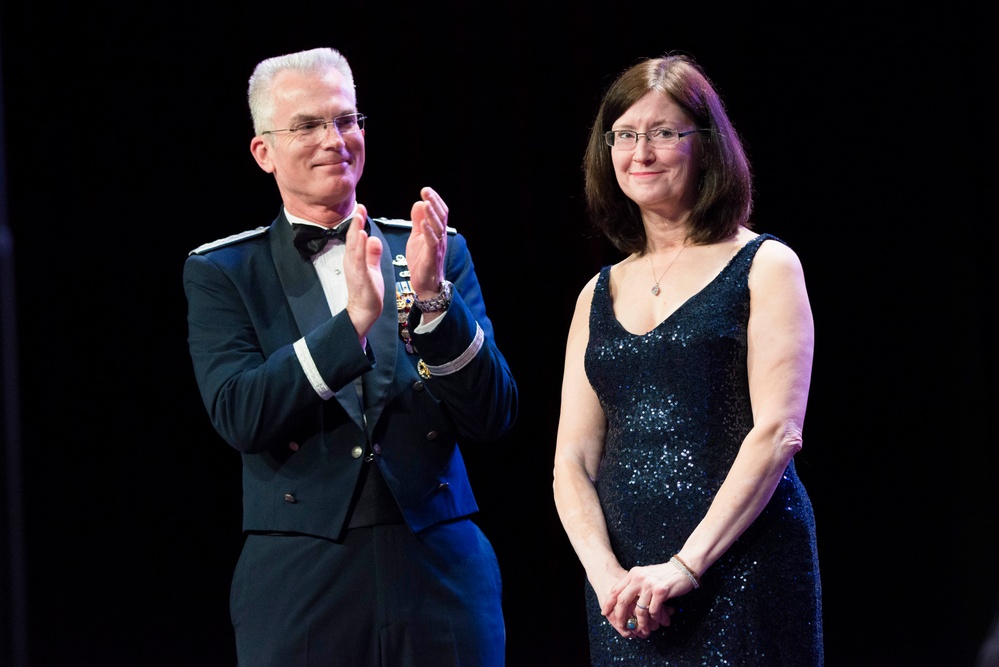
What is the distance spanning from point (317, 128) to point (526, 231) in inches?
58.5

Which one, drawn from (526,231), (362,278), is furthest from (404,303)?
(526,231)

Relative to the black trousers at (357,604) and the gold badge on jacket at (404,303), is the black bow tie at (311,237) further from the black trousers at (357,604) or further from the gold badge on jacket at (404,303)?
the black trousers at (357,604)

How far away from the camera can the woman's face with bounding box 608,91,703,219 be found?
2.11 metres

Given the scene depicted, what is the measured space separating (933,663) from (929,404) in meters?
0.86

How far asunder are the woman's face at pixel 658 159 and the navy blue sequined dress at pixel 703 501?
0.17 meters

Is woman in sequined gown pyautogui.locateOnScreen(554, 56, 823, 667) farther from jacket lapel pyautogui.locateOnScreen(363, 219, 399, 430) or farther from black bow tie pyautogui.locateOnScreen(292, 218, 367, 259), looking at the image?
black bow tie pyautogui.locateOnScreen(292, 218, 367, 259)

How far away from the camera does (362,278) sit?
2.12 meters

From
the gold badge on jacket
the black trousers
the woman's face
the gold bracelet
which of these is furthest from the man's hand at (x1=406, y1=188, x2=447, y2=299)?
the gold bracelet

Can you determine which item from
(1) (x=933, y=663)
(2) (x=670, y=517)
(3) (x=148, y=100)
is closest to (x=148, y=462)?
(3) (x=148, y=100)

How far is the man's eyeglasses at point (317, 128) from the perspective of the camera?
2.37 meters

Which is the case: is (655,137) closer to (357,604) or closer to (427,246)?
(427,246)

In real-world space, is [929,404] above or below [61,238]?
below

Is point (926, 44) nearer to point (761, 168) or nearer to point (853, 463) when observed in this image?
point (761, 168)

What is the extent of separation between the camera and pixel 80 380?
3893 mm
